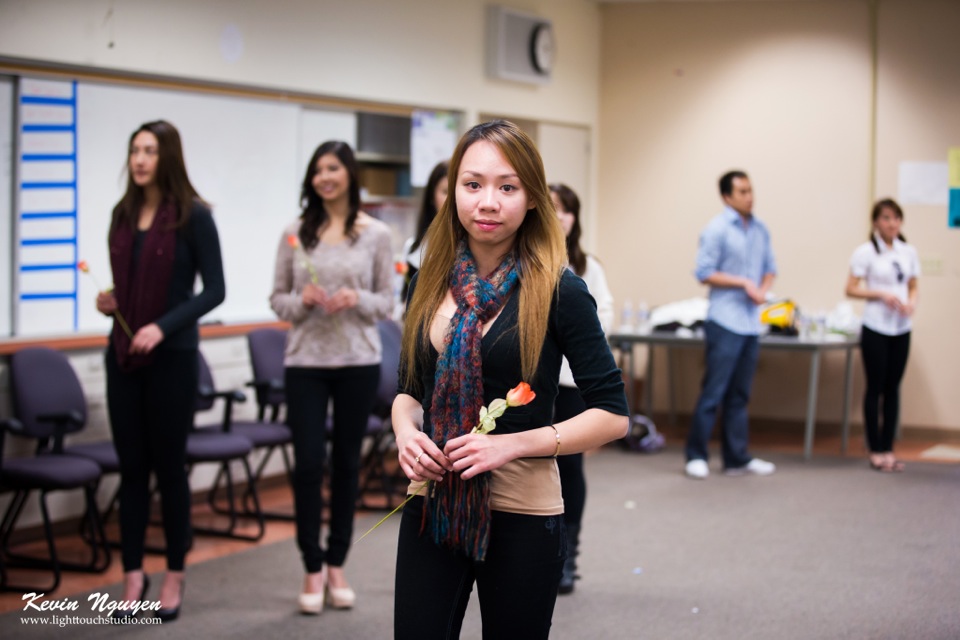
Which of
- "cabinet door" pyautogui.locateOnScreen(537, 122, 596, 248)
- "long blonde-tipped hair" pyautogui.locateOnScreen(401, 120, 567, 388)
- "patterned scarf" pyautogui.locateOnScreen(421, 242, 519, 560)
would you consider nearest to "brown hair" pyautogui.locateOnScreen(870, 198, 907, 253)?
"cabinet door" pyautogui.locateOnScreen(537, 122, 596, 248)

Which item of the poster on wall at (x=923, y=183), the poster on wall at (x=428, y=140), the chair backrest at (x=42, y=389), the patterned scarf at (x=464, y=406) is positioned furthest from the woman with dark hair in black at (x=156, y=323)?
the poster on wall at (x=923, y=183)

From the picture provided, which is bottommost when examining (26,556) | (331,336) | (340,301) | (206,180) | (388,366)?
(26,556)

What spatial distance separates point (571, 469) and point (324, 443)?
88 centimetres

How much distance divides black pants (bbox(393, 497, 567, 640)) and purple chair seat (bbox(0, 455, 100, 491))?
277 centimetres

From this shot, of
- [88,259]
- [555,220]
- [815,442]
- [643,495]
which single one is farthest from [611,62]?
[555,220]

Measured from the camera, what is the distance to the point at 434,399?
2.09 m

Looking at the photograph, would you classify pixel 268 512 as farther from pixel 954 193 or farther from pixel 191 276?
pixel 954 193

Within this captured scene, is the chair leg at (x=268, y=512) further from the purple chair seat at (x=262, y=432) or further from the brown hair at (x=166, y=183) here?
the brown hair at (x=166, y=183)

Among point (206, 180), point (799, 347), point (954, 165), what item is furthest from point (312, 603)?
point (954, 165)

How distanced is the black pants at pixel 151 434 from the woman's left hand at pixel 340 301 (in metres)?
→ 0.50

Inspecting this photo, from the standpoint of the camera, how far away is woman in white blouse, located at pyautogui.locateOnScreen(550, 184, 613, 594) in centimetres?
394

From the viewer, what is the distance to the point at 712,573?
4699mm

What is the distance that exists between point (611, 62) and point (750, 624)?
5.76m

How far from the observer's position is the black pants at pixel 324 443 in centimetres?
396
